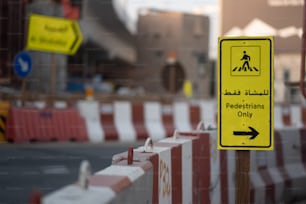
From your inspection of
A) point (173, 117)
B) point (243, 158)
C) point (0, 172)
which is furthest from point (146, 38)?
point (243, 158)

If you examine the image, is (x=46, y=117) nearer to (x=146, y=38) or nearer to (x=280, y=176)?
(x=280, y=176)

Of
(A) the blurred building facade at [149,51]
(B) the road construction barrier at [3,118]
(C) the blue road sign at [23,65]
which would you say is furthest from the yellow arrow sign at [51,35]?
(A) the blurred building facade at [149,51]

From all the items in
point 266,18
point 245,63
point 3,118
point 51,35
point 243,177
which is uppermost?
point 266,18

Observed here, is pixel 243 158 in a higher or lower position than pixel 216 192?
higher

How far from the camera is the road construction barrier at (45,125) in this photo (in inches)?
458

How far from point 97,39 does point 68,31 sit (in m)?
24.8

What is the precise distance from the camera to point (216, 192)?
5.80 meters

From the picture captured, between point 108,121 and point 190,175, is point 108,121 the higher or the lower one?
the lower one

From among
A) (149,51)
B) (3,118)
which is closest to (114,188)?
(3,118)

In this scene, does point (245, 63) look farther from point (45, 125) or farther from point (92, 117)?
point (92, 117)

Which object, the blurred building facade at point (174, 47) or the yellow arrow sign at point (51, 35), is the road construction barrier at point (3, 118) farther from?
the blurred building facade at point (174, 47)

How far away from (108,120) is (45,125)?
6.73ft

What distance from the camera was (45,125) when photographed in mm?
12266

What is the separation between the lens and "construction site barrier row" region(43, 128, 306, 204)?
9.67 ft
